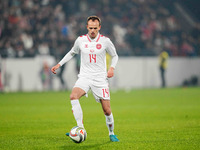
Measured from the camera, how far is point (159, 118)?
12602mm

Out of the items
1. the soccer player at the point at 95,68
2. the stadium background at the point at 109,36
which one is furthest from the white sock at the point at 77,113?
the stadium background at the point at 109,36

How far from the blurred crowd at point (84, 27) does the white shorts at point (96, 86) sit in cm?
1838

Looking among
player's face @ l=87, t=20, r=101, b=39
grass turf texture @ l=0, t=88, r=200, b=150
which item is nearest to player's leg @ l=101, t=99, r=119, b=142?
grass turf texture @ l=0, t=88, r=200, b=150

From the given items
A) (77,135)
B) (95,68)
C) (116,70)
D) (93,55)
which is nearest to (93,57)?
(93,55)

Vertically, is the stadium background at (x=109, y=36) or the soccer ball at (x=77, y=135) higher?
the stadium background at (x=109, y=36)

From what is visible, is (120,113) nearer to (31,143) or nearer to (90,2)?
(31,143)

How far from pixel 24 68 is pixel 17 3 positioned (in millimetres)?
4372

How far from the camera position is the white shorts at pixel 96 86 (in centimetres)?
805

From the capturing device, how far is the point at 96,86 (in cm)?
810

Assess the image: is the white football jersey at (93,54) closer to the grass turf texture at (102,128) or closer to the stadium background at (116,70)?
the grass turf texture at (102,128)

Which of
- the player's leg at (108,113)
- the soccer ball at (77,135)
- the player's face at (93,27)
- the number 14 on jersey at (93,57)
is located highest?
the player's face at (93,27)

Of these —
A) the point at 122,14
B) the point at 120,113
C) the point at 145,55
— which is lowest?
the point at 120,113

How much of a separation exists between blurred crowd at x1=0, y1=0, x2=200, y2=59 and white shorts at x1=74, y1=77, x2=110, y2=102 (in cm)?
1838

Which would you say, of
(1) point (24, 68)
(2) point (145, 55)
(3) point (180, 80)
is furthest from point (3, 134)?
(3) point (180, 80)
